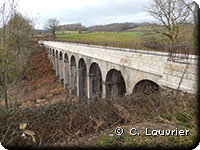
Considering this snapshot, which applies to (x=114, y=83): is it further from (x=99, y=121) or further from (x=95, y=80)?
(x=99, y=121)

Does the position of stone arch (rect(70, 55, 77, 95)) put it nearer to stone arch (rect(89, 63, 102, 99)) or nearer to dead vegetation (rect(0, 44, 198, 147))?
stone arch (rect(89, 63, 102, 99))

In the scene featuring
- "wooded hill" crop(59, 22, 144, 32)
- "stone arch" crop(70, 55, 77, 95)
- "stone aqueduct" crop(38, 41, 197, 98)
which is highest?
"wooded hill" crop(59, 22, 144, 32)

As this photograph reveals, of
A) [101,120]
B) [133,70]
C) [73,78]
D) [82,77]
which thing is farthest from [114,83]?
[73,78]

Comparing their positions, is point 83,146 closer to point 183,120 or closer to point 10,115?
point 183,120

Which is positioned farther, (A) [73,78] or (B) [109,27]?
(B) [109,27]

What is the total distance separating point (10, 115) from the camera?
4742 mm

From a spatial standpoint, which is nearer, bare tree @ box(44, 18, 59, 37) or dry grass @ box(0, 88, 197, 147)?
dry grass @ box(0, 88, 197, 147)

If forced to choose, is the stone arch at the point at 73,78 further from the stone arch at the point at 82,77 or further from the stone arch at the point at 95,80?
the stone arch at the point at 95,80

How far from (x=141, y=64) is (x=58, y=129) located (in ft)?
14.6

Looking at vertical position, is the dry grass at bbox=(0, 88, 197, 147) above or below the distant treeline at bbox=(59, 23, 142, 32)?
below

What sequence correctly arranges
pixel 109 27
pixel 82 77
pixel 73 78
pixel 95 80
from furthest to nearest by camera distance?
pixel 109 27 → pixel 73 78 → pixel 82 77 → pixel 95 80

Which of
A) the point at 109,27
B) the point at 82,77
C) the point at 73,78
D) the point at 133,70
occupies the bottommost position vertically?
the point at 73,78

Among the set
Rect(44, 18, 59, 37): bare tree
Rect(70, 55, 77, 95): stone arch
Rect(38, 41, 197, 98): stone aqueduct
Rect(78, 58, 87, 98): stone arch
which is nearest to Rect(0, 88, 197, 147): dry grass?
Rect(38, 41, 197, 98): stone aqueduct

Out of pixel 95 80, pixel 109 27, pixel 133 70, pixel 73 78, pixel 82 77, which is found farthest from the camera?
pixel 109 27
